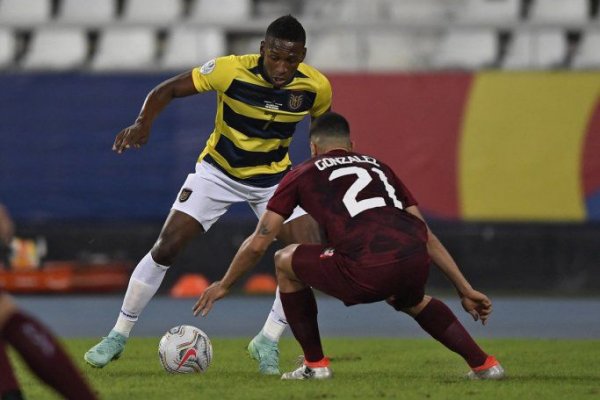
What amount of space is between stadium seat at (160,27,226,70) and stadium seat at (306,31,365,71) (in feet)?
4.22

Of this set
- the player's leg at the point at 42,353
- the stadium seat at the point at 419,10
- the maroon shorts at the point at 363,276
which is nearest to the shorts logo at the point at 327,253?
the maroon shorts at the point at 363,276

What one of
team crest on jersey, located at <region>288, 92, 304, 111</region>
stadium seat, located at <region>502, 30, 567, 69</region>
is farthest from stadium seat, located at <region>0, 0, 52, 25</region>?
team crest on jersey, located at <region>288, 92, 304, 111</region>

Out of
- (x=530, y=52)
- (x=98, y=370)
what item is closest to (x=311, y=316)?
(x=98, y=370)

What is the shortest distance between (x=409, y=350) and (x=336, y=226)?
3.17m

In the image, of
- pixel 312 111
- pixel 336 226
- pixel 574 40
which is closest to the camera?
pixel 336 226

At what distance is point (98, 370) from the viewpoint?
8039 mm

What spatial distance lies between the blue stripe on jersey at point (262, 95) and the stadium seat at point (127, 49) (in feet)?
29.5

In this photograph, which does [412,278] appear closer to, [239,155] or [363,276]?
[363,276]

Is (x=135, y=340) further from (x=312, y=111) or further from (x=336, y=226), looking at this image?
(x=336, y=226)

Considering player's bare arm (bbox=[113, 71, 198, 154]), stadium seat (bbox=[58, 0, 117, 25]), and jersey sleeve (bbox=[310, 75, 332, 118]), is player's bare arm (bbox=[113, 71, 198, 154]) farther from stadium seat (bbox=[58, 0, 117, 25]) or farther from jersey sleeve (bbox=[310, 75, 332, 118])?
stadium seat (bbox=[58, 0, 117, 25])

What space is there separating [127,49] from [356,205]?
1103cm

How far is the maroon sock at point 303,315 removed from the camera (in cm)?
715

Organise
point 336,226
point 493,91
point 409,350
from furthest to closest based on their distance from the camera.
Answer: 1. point 493,91
2. point 409,350
3. point 336,226

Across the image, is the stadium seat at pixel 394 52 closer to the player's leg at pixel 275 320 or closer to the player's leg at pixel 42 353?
the player's leg at pixel 275 320
